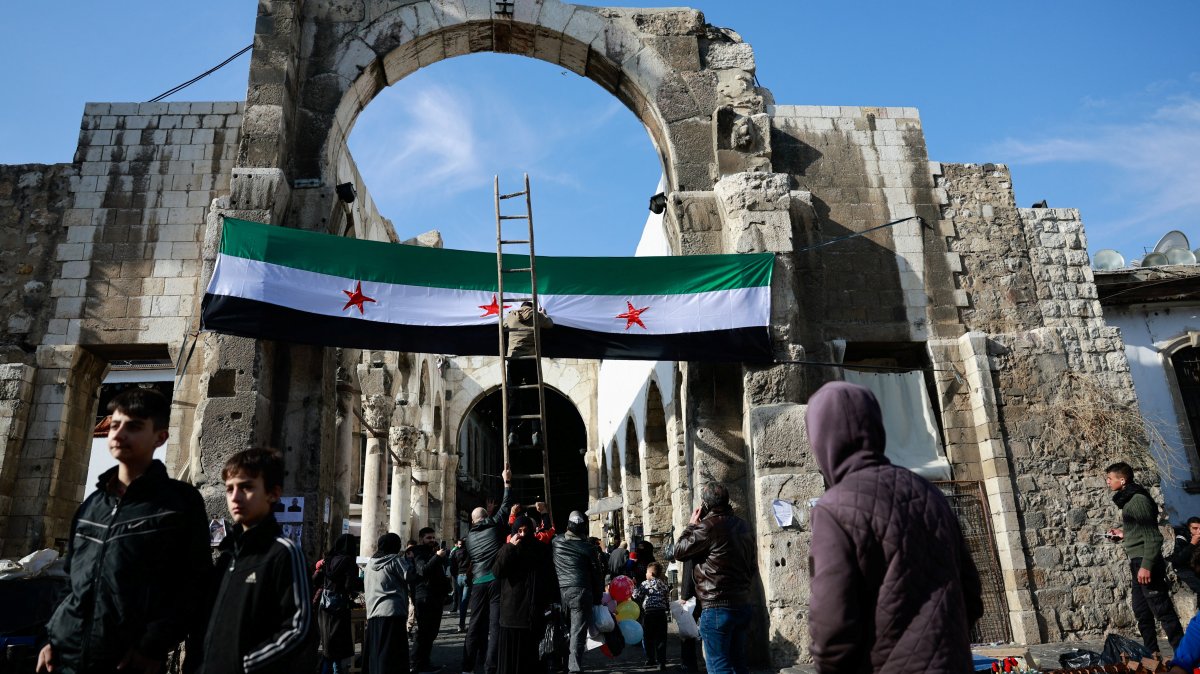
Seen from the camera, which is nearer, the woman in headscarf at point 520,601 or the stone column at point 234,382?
the woman in headscarf at point 520,601

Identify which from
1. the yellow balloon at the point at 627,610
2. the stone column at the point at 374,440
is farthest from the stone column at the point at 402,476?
the yellow balloon at the point at 627,610

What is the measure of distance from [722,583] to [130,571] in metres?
3.25

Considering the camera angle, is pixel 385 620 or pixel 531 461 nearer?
pixel 385 620

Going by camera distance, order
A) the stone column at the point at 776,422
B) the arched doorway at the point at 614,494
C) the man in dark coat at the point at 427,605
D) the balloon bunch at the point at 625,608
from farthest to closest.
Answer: the arched doorway at the point at 614,494, the balloon bunch at the point at 625,608, the man in dark coat at the point at 427,605, the stone column at the point at 776,422

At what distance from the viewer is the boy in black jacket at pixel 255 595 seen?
2.64 meters

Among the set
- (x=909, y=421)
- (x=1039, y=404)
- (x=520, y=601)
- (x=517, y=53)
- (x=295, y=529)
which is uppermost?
(x=517, y=53)

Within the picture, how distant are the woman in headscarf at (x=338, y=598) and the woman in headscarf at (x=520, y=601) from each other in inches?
60.7

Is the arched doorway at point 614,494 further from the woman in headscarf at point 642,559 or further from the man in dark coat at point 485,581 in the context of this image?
the man in dark coat at point 485,581

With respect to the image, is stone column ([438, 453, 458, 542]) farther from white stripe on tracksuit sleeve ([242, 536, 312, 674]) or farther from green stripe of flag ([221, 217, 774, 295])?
white stripe on tracksuit sleeve ([242, 536, 312, 674])

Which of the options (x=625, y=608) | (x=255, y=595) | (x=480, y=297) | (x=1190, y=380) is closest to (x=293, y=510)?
(x=480, y=297)

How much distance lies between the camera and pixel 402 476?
678 inches

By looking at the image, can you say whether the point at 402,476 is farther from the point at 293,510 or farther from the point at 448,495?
the point at 293,510

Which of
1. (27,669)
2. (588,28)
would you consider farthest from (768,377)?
(27,669)

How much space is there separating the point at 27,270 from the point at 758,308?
832 centimetres
